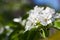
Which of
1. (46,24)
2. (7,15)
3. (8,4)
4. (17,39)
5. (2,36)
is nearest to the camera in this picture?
(46,24)

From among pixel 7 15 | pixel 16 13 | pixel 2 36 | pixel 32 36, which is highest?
pixel 16 13

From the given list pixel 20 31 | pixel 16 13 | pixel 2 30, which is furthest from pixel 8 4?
pixel 20 31

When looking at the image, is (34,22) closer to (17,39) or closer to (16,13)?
(17,39)

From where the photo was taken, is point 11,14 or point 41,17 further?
point 11,14

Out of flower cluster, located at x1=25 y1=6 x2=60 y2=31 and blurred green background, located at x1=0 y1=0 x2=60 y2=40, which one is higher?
blurred green background, located at x1=0 y1=0 x2=60 y2=40

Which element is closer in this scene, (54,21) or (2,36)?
(54,21)

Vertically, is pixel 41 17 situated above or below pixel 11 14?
below

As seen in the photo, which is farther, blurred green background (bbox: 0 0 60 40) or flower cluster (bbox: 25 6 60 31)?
blurred green background (bbox: 0 0 60 40)

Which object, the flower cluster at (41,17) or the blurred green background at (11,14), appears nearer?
the flower cluster at (41,17)

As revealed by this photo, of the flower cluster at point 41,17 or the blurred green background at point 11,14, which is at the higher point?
the blurred green background at point 11,14

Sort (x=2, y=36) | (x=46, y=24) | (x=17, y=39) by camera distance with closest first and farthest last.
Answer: (x=46, y=24) < (x=17, y=39) < (x=2, y=36)

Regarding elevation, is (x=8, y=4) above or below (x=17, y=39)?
above
